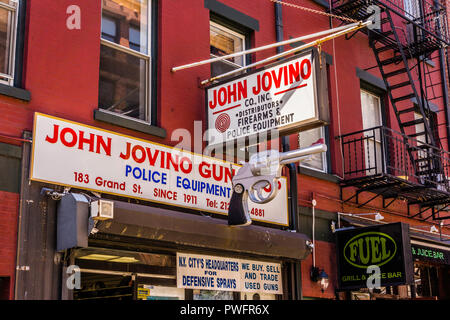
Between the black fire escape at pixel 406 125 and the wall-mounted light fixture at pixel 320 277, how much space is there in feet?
5.99

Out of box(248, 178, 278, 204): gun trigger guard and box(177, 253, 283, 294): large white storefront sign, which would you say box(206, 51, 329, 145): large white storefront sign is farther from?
box(177, 253, 283, 294): large white storefront sign

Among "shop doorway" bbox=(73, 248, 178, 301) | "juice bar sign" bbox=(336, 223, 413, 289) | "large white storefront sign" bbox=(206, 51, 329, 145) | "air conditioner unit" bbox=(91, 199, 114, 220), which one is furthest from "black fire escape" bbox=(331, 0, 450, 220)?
"air conditioner unit" bbox=(91, 199, 114, 220)

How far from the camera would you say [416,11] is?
16016mm

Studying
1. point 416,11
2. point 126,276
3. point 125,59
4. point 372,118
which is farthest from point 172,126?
point 416,11

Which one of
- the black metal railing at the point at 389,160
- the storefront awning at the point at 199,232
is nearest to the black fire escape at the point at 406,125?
the black metal railing at the point at 389,160

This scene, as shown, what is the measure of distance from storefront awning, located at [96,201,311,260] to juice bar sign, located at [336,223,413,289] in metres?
1.30

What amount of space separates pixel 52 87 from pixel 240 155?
11.2ft

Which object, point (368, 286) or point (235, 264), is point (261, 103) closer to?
point (235, 264)

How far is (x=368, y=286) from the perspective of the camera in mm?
10898

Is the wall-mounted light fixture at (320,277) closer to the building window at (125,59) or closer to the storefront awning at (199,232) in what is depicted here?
the storefront awning at (199,232)

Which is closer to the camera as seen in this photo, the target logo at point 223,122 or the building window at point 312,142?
the target logo at point 223,122

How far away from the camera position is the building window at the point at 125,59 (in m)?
9.14

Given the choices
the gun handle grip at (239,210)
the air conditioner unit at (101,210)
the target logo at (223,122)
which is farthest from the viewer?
the target logo at (223,122)

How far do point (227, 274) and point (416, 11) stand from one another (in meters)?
9.59
